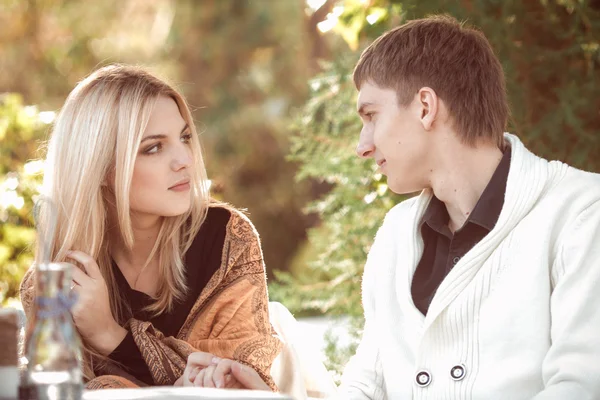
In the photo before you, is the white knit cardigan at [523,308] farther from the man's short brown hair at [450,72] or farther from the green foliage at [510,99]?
the green foliage at [510,99]

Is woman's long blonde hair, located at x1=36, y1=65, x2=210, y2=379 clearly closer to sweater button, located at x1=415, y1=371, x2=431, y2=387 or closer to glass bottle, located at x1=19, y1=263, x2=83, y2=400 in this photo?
sweater button, located at x1=415, y1=371, x2=431, y2=387

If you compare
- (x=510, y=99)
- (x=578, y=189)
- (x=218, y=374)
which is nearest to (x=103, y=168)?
(x=218, y=374)

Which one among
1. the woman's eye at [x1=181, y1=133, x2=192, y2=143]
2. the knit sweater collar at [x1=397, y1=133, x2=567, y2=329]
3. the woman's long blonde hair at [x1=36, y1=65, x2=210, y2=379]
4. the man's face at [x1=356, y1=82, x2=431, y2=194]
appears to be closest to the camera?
the knit sweater collar at [x1=397, y1=133, x2=567, y2=329]

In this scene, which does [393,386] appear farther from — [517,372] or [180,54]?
[180,54]

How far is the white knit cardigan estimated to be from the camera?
2068 millimetres

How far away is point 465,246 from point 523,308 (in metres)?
0.28

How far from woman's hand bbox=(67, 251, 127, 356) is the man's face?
897mm

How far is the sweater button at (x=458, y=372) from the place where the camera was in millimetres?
2240

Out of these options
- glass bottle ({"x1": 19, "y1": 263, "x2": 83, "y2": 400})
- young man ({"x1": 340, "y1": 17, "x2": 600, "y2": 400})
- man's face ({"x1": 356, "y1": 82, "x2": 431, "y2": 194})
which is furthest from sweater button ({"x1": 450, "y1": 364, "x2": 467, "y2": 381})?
glass bottle ({"x1": 19, "y1": 263, "x2": 83, "y2": 400})

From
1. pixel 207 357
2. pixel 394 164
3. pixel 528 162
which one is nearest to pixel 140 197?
pixel 207 357

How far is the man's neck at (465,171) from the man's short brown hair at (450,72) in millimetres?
32

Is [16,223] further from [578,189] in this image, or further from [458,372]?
[578,189]

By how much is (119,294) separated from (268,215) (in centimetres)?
1010

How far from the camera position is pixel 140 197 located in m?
2.94
